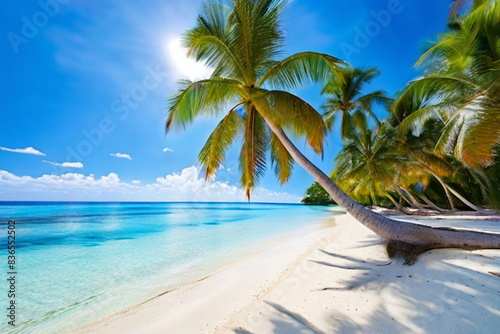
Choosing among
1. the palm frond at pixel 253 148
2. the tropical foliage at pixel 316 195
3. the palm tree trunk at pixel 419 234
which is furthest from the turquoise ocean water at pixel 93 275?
the tropical foliage at pixel 316 195

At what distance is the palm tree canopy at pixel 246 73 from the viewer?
474 centimetres

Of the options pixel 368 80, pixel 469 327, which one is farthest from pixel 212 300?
pixel 368 80

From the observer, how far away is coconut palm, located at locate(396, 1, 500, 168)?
3.90 m

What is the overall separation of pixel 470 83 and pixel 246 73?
18.1 ft

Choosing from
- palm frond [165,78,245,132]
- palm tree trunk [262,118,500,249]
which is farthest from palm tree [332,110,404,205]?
palm frond [165,78,245,132]

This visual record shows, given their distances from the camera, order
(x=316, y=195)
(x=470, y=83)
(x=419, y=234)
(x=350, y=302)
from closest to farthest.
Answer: (x=350, y=302)
(x=419, y=234)
(x=470, y=83)
(x=316, y=195)

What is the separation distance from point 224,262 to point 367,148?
11.2 metres

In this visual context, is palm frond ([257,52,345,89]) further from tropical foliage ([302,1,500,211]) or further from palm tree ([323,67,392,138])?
palm tree ([323,67,392,138])

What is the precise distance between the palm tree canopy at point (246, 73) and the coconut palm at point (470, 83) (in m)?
2.80

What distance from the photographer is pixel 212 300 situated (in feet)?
12.6

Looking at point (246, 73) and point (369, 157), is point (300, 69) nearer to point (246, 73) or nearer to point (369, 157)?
point (246, 73)

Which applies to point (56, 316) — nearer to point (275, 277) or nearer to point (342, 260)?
point (275, 277)

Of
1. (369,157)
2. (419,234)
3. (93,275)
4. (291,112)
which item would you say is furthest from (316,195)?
(93,275)

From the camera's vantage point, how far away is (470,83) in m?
5.16
